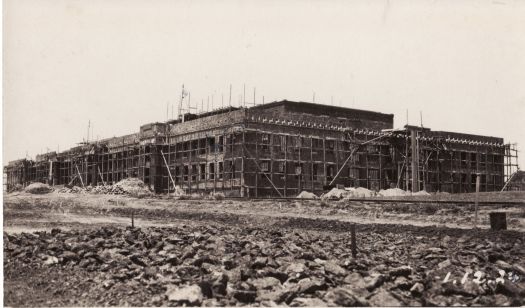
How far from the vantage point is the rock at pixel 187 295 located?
31.4ft

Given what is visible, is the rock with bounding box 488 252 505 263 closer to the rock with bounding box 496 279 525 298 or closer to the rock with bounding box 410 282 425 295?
the rock with bounding box 496 279 525 298

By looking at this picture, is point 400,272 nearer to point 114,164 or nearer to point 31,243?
point 31,243

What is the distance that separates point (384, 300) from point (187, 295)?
3.58 metres

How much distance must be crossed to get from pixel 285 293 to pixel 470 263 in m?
5.15

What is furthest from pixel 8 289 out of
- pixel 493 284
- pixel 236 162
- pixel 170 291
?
pixel 236 162

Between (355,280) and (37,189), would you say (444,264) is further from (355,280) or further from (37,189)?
(37,189)

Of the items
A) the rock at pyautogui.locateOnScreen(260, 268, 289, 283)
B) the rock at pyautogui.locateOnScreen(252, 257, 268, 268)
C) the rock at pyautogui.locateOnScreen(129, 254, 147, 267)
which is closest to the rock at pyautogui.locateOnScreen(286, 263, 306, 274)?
the rock at pyautogui.locateOnScreen(260, 268, 289, 283)

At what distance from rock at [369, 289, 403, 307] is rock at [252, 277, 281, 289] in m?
1.91

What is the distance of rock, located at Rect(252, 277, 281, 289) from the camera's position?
10.6 meters

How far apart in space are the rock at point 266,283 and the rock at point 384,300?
1914mm

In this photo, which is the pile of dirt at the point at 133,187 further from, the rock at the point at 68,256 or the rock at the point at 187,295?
the rock at the point at 187,295

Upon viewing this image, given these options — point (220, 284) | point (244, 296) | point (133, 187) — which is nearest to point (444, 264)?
point (244, 296)

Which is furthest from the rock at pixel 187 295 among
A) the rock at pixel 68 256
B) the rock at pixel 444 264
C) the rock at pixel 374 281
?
the rock at pixel 444 264

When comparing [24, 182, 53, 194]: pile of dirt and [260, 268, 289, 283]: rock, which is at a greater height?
[24, 182, 53, 194]: pile of dirt
